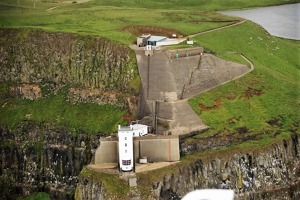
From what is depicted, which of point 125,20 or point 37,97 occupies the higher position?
point 125,20

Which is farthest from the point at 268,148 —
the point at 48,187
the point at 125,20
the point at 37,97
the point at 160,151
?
the point at 125,20

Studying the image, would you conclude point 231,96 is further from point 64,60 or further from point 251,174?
point 64,60

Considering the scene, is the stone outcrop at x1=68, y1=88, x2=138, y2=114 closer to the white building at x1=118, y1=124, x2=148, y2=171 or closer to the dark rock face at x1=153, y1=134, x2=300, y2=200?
the white building at x1=118, y1=124, x2=148, y2=171

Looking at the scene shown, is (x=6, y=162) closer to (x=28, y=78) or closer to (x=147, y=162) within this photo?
(x=28, y=78)

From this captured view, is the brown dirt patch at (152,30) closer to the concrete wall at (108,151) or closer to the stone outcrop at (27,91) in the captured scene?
the stone outcrop at (27,91)

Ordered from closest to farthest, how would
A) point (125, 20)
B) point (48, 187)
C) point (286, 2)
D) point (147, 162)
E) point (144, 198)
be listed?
point (144, 198), point (147, 162), point (48, 187), point (125, 20), point (286, 2)

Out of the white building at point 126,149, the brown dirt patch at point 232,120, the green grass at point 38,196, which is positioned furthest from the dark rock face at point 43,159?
the brown dirt patch at point 232,120

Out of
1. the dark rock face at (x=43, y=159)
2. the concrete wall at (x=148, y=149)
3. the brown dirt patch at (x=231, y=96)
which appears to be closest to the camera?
the concrete wall at (x=148, y=149)
